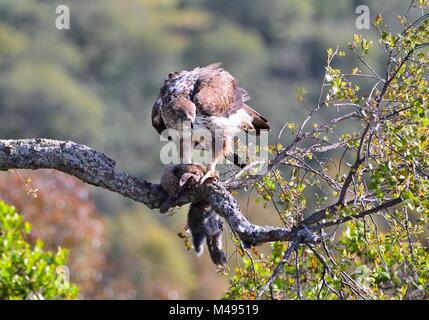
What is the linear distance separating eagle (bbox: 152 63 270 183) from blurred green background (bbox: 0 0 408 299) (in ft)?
63.2

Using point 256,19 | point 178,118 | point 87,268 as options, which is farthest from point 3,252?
point 256,19

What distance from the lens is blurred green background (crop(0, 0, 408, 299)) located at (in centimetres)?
3209

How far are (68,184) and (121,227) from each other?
53.6 ft

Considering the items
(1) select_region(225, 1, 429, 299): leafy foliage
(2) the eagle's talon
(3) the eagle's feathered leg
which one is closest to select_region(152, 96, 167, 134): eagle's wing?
(3) the eagle's feathered leg

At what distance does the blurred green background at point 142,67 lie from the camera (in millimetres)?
32094

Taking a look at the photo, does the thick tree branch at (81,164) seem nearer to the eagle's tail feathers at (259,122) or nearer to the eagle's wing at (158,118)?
the eagle's wing at (158,118)

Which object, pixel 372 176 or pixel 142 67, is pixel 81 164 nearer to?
pixel 372 176

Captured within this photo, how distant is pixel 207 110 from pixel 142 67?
37886 mm

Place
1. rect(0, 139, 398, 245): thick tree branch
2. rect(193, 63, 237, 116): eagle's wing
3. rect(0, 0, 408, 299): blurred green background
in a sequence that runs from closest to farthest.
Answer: rect(0, 139, 398, 245): thick tree branch
rect(193, 63, 237, 116): eagle's wing
rect(0, 0, 408, 299): blurred green background

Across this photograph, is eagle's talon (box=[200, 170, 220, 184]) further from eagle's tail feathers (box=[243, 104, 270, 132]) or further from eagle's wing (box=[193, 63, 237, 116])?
eagle's tail feathers (box=[243, 104, 270, 132])

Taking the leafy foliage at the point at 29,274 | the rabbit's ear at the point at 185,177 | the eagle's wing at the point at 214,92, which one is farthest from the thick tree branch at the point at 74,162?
the leafy foliage at the point at 29,274

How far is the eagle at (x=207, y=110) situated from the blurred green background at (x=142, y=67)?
63.2ft

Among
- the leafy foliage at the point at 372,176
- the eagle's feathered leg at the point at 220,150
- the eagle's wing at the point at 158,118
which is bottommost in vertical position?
the leafy foliage at the point at 372,176

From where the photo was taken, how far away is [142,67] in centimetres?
4400
